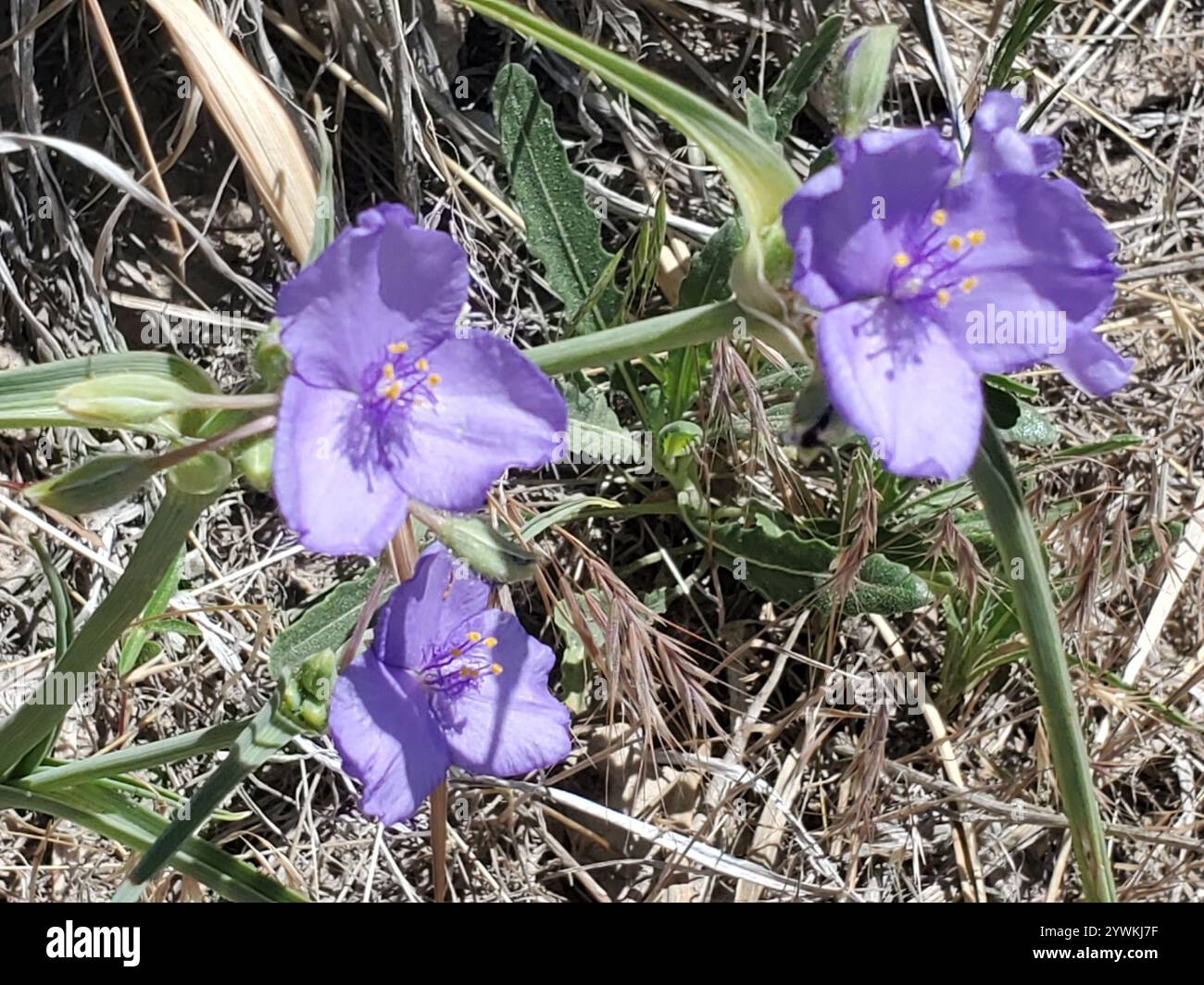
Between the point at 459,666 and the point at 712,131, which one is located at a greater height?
the point at 712,131

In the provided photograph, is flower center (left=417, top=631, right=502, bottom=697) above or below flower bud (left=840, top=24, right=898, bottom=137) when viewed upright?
below

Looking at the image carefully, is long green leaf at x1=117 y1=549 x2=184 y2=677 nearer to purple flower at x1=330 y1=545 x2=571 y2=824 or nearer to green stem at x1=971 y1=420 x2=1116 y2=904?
purple flower at x1=330 y1=545 x2=571 y2=824

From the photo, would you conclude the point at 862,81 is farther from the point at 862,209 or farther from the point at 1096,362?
the point at 1096,362

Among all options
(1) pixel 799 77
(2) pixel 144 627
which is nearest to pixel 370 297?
(2) pixel 144 627

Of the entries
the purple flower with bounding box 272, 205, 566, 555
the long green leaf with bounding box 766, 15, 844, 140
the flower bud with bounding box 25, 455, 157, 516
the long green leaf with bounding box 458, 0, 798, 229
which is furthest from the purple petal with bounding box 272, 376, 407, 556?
the long green leaf with bounding box 766, 15, 844, 140

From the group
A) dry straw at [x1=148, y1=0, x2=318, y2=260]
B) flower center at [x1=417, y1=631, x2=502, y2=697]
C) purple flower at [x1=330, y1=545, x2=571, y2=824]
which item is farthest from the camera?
dry straw at [x1=148, y1=0, x2=318, y2=260]

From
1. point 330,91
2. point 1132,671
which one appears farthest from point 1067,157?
point 330,91
